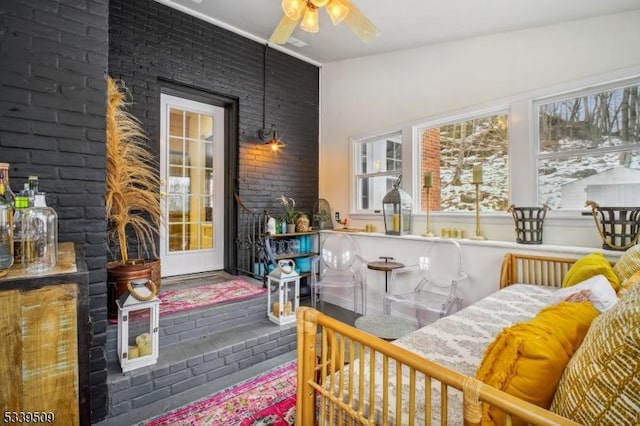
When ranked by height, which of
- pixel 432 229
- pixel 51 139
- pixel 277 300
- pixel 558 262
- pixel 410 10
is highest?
pixel 410 10

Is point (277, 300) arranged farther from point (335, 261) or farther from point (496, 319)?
point (496, 319)

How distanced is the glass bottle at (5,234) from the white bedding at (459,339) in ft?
4.32

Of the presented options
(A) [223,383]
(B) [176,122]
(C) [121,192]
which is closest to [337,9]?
(C) [121,192]

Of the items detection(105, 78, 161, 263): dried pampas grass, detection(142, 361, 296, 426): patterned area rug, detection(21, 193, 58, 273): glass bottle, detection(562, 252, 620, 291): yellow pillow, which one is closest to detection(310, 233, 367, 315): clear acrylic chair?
detection(142, 361, 296, 426): patterned area rug

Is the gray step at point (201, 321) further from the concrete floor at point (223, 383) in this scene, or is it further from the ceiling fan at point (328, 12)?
the ceiling fan at point (328, 12)

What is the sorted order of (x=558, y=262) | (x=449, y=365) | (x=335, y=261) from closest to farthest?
(x=449, y=365), (x=558, y=262), (x=335, y=261)

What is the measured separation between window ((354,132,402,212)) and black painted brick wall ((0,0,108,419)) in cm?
307

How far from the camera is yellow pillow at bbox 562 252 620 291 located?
1.65m

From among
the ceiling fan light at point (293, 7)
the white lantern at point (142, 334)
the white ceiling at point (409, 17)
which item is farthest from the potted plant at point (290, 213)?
the ceiling fan light at point (293, 7)

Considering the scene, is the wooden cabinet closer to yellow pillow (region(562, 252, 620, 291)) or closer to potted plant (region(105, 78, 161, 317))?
potted plant (region(105, 78, 161, 317))

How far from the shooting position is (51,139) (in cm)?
167

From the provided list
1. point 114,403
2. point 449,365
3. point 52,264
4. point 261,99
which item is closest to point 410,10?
point 261,99

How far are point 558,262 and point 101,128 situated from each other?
11.1 ft

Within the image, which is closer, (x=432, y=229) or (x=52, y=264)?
(x=52, y=264)
